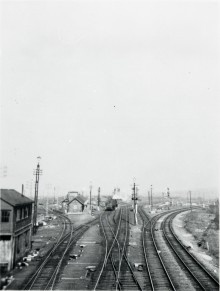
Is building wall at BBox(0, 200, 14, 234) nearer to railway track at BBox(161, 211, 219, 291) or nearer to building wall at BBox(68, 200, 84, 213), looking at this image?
railway track at BBox(161, 211, 219, 291)

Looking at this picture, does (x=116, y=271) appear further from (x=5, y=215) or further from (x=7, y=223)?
(x=5, y=215)

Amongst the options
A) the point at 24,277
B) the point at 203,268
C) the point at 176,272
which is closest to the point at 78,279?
the point at 24,277

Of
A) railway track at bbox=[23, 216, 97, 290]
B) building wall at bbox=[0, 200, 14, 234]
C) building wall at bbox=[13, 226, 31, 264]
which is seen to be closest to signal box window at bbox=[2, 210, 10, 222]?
building wall at bbox=[0, 200, 14, 234]

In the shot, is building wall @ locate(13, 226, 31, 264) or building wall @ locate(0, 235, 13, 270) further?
building wall @ locate(13, 226, 31, 264)

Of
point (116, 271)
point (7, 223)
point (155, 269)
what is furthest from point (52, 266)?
point (155, 269)

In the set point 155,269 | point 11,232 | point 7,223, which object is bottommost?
point 155,269

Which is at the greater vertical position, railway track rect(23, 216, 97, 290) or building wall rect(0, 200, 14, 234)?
building wall rect(0, 200, 14, 234)

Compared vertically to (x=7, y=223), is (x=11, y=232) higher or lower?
lower

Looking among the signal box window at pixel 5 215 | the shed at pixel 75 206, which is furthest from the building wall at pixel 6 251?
the shed at pixel 75 206

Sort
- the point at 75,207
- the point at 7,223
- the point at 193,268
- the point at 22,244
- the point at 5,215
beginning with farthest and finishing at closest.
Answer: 1. the point at 75,207
2. the point at 22,244
3. the point at 193,268
4. the point at 5,215
5. the point at 7,223
